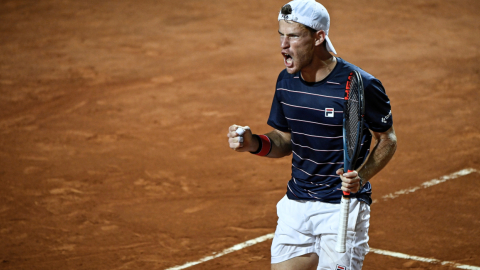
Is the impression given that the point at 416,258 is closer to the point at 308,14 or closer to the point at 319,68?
the point at 319,68

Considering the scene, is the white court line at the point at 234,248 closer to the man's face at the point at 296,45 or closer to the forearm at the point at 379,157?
the forearm at the point at 379,157

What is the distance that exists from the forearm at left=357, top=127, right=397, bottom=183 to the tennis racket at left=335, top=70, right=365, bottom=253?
13 centimetres

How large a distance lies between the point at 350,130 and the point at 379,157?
0.27 m

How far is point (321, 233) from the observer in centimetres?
364

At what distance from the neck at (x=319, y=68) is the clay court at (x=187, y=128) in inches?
105

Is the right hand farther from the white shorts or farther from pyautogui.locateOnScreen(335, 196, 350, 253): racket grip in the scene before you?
pyautogui.locateOnScreen(335, 196, 350, 253): racket grip

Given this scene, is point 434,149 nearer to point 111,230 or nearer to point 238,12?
point 111,230

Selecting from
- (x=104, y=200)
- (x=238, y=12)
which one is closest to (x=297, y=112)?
(x=104, y=200)

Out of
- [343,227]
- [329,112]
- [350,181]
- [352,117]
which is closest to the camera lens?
[350,181]

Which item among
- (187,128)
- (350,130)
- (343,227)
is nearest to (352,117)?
(350,130)

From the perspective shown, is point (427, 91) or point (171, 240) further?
point (427, 91)

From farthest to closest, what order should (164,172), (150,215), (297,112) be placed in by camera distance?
(164,172) → (150,215) → (297,112)

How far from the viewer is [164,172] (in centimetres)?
767

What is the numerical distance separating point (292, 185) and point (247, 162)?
4132 millimetres
